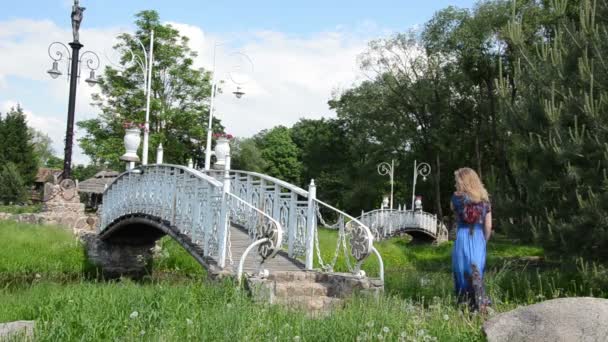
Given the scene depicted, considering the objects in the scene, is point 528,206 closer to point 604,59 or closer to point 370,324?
point 604,59

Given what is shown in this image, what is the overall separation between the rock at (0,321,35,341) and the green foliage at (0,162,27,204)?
1393 inches

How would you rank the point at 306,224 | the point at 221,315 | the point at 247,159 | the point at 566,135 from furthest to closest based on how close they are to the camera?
the point at 247,159 → the point at 566,135 → the point at 306,224 → the point at 221,315

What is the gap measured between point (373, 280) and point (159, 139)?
2750 centimetres

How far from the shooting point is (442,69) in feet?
120

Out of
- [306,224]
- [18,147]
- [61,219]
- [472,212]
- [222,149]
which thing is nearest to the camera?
[472,212]

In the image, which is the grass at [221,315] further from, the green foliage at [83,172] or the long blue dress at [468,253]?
the green foliage at [83,172]

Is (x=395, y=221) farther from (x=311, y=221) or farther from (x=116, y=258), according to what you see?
(x=311, y=221)

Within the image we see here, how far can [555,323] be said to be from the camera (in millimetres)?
4582

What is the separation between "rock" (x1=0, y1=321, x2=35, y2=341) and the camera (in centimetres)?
513

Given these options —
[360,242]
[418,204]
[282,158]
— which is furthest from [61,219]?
[282,158]

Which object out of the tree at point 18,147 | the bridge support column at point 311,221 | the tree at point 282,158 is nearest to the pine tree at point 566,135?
the bridge support column at point 311,221

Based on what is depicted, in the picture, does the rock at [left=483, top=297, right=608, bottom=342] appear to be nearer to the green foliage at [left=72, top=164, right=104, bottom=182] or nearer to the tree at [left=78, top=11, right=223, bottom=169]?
the tree at [left=78, top=11, right=223, bottom=169]

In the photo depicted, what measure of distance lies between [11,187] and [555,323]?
4032 cm

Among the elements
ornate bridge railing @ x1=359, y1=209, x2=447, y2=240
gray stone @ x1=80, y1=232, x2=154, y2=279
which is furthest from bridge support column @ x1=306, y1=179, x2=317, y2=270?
ornate bridge railing @ x1=359, y1=209, x2=447, y2=240
